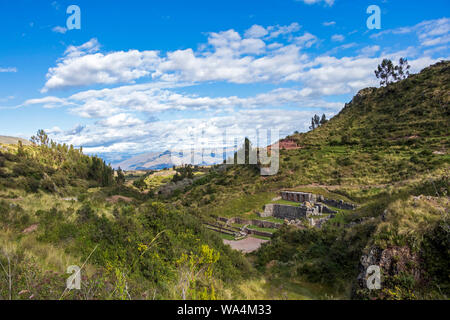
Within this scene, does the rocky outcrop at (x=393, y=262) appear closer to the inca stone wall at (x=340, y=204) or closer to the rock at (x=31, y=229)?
the rock at (x=31, y=229)

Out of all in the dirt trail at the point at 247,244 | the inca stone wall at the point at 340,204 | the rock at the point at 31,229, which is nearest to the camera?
the rock at the point at 31,229

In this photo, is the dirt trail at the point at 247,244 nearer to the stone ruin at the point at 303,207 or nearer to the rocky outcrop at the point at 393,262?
the stone ruin at the point at 303,207

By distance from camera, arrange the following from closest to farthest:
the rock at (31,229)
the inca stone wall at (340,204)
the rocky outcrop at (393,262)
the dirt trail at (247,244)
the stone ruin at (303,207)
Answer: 1. the rocky outcrop at (393,262)
2. the rock at (31,229)
3. the dirt trail at (247,244)
4. the inca stone wall at (340,204)
5. the stone ruin at (303,207)

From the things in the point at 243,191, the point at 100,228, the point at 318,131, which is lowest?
the point at 243,191

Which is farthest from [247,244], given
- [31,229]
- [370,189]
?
[31,229]

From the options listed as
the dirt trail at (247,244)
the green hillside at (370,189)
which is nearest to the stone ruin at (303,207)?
the green hillside at (370,189)

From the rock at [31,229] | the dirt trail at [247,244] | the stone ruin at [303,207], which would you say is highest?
the rock at [31,229]

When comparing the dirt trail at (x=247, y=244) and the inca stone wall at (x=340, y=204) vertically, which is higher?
the inca stone wall at (x=340, y=204)

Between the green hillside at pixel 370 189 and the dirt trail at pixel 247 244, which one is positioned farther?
the dirt trail at pixel 247 244
